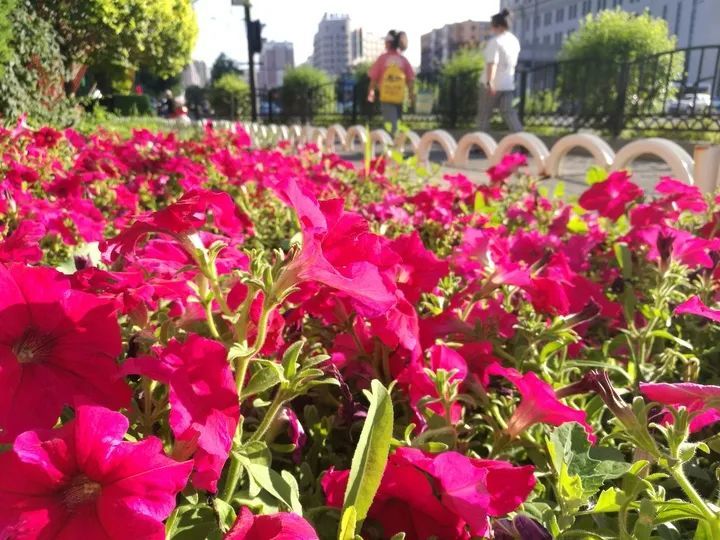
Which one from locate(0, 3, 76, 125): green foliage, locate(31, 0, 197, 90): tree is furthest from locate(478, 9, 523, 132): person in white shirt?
locate(0, 3, 76, 125): green foliage

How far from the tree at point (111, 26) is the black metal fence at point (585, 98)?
4072 mm

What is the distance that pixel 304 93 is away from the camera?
67.5 feet

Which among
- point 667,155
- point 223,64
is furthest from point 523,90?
point 223,64

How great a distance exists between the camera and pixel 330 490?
1.90 ft

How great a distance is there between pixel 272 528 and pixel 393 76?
733 centimetres

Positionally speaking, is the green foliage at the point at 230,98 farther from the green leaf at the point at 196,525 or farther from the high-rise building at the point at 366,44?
the high-rise building at the point at 366,44

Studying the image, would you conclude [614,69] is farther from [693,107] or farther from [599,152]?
[599,152]

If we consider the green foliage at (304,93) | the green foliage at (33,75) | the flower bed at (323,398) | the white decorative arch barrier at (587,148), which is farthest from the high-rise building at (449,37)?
the flower bed at (323,398)

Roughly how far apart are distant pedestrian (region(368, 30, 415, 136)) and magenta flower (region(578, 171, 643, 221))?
5764 millimetres

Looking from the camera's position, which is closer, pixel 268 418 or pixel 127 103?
pixel 268 418

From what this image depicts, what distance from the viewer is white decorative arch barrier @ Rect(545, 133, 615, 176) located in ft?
10.3

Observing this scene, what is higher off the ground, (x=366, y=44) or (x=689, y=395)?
(x=366, y=44)

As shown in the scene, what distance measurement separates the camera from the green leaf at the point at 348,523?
0.47 meters

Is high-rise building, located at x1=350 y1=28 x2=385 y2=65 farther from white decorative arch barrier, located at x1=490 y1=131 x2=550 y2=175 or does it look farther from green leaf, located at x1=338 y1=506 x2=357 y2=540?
green leaf, located at x1=338 y1=506 x2=357 y2=540
